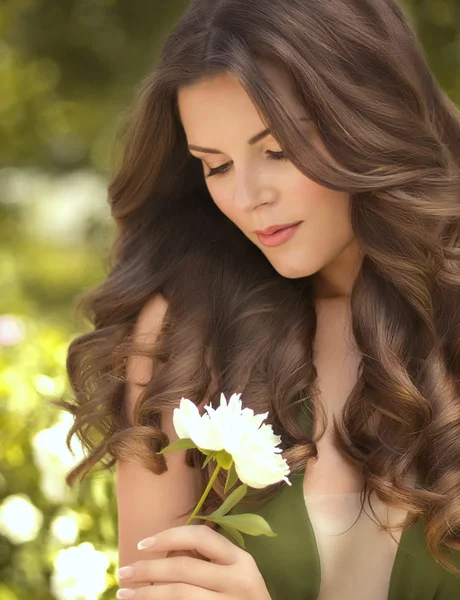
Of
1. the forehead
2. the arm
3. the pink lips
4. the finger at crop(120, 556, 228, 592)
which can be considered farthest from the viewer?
the arm

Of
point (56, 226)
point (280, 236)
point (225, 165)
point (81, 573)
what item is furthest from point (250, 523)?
point (56, 226)

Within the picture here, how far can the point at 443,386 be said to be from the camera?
8.30ft

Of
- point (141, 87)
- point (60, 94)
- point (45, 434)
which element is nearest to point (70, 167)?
point (60, 94)

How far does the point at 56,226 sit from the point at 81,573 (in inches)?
230

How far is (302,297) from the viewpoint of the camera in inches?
110

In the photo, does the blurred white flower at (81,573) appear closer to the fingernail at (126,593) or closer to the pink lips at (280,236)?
the fingernail at (126,593)

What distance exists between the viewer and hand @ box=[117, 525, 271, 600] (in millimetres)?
1989

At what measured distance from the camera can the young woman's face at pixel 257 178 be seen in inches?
91.7

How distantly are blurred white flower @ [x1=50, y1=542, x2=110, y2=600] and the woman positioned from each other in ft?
1.66

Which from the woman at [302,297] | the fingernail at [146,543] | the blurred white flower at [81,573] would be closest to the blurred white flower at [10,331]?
the blurred white flower at [81,573]

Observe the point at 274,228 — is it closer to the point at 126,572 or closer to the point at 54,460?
the point at 126,572

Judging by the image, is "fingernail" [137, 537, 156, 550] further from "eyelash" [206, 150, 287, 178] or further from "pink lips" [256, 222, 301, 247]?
"eyelash" [206, 150, 287, 178]

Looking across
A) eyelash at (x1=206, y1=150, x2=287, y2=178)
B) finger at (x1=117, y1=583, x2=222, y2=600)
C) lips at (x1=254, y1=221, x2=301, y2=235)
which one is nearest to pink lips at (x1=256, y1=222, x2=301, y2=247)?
lips at (x1=254, y1=221, x2=301, y2=235)

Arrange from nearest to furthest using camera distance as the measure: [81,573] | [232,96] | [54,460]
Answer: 1. [232,96]
2. [81,573]
3. [54,460]
